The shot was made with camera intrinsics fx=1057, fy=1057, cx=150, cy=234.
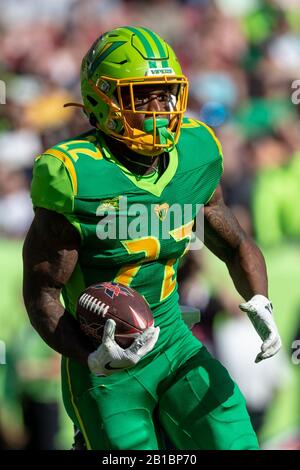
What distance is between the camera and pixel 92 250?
3.98 m

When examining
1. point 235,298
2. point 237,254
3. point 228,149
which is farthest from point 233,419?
point 228,149

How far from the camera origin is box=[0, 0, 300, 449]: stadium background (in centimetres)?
631

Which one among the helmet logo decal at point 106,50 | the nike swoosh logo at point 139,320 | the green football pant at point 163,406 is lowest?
the green football pant at point 163,406

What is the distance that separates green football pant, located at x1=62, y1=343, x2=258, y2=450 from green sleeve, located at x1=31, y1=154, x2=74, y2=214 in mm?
655

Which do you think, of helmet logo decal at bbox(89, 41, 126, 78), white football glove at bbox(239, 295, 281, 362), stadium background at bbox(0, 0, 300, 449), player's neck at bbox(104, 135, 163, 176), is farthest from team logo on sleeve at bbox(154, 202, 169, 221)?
stadium background at bbox(0, 0, 300, 449)

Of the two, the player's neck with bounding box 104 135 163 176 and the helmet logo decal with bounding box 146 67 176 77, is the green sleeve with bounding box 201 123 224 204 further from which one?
the helmet logo decal with bounding box 146 67 176 77

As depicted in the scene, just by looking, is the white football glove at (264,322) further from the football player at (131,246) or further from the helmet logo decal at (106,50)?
the helmet logo decal at (106,50)

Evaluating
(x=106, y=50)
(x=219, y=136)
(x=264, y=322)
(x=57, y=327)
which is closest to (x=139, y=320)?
(x=57, y=327)

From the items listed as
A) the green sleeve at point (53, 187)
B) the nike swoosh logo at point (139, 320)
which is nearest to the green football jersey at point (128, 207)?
the green sleeve at point (53, 187)

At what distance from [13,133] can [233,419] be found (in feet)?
15.3

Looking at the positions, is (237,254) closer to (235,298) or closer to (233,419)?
(233,419)

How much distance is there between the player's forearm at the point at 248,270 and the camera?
4363mm

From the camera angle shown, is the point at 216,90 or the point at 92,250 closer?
the point at 92,250

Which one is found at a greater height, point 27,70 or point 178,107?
point 178,107
